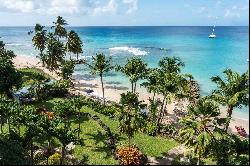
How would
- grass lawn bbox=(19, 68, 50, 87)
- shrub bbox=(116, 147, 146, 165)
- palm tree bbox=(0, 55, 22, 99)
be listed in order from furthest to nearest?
1. grass lawn bbox=(19, 68, 50, 87)
2. palm tree bbox=(0, 55, 22, 99)
3. shrub bbox=(116, 147, 146, 165)

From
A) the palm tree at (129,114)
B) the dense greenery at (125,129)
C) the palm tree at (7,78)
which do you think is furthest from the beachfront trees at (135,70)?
the palm tree at (7,78)

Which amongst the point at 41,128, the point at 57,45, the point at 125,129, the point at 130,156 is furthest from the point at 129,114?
the point at 57,45

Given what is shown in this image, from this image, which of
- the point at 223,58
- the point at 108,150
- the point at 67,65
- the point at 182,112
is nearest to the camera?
the point at 108,150

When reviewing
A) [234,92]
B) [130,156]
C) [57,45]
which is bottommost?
[130,156]

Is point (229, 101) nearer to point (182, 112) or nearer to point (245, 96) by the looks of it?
point (245, 96)

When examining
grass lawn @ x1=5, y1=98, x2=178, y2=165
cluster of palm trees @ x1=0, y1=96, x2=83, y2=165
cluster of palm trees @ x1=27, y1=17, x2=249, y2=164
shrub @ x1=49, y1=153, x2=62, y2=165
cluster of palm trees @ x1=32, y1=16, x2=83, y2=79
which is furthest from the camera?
cluster of palm trees @ x1=32, y1=16, x2=83, y2=79

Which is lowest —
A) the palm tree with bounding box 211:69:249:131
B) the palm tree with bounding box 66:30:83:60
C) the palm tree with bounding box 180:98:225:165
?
the palm tree with bounding box 180:98:225:165

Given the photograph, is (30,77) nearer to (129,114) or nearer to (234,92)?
(129,114)

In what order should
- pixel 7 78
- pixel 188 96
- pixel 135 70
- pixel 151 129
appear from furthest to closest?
1. pixel 7 78
2. pixel 135 70
3. pixel 188 96
4. pixel 151 129

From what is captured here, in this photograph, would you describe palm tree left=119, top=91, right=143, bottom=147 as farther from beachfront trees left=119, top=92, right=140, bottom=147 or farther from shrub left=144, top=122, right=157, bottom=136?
shrub left=144, top=122, right=157, bottom=136

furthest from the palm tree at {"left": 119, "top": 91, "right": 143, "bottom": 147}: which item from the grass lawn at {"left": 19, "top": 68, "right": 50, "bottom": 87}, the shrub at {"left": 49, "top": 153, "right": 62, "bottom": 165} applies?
the grass lawn at {"left": 19, "top": 68, "right": 50, "bottom": 87}

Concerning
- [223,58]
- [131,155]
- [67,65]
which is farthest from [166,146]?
[223,58]
